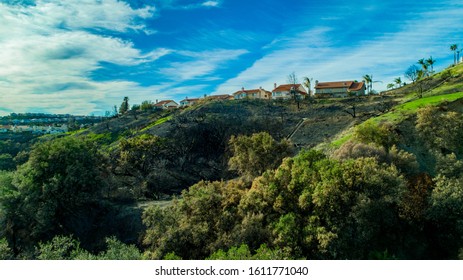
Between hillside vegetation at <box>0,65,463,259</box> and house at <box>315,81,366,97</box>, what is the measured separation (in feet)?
144

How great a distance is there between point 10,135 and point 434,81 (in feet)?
408

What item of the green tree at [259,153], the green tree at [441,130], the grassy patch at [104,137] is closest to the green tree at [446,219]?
the green tree at [441,130]

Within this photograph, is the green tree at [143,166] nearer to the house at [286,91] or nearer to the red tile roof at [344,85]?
the house at [286,91]

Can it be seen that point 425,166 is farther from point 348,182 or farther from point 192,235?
point 192,235

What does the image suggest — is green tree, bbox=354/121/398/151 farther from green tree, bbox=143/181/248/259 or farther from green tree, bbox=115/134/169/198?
green tree, bbox=115/134/169/198

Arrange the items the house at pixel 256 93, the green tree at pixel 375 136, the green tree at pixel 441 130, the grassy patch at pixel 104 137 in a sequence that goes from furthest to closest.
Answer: the house at pixel 256 93, the grassy patch at pixel 104 137, the green tree at pixel 441 130, the green tree at pixel 375 136

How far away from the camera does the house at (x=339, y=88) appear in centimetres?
10741

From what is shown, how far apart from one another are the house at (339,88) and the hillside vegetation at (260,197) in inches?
1725

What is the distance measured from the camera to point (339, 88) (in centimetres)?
11019

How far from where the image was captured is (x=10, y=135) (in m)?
101

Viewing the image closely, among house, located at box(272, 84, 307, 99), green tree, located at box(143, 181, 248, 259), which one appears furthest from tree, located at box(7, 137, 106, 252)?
house, located at box(272, 84, 307, 99)

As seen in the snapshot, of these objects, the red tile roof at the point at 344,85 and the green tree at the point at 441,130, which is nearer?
the green tree at the point at 441,130

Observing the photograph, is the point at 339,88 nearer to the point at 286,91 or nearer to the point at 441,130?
the point at 286,91

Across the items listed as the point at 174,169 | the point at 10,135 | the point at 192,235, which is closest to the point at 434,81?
the point at 174,169
